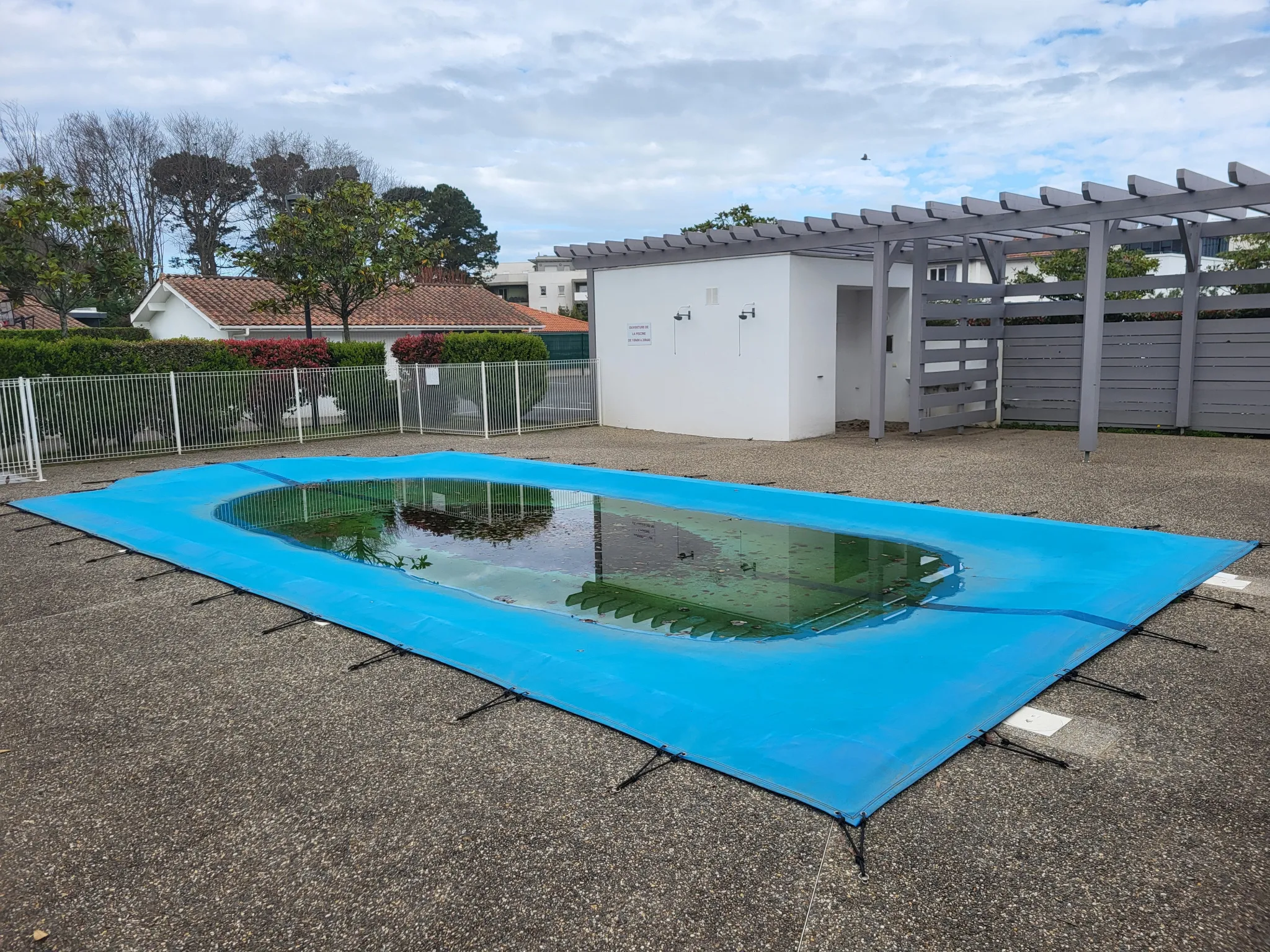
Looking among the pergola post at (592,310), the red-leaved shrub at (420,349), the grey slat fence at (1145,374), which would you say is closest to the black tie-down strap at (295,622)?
the pergola post at (592,310)

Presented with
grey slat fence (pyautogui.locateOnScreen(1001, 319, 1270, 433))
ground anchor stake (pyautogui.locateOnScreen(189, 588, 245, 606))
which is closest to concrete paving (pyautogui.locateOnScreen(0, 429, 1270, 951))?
ground anchor stake (pyautogui.locateOnScreen(189, 588, 245, 606))

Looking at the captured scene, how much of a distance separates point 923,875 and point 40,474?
41.0ft

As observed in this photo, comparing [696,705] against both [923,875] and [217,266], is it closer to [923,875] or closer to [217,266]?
[923,875]

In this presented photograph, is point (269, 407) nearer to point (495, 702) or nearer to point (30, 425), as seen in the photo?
point (30, 425)

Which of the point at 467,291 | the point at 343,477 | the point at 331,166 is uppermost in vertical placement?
the point at 331,166

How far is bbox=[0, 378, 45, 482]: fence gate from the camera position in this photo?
11914 millimetres

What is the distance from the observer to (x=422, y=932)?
8.83 feet

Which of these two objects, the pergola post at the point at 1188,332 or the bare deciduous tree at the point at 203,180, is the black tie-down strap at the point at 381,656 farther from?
the bare deciduous tree at the point at 203,180

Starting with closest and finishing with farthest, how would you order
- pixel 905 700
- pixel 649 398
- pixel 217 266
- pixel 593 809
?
pixel 593 809
pixel 905 700
pixel 649 398
pixel 217 266

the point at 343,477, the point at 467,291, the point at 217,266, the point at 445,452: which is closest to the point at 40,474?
the point at 343,477

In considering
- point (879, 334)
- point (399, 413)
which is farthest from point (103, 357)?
point (879, 334)

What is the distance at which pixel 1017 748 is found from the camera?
147 inches

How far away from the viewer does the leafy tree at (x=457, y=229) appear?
5334 centimetres

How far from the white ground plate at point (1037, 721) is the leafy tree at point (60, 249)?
58.6 ft
